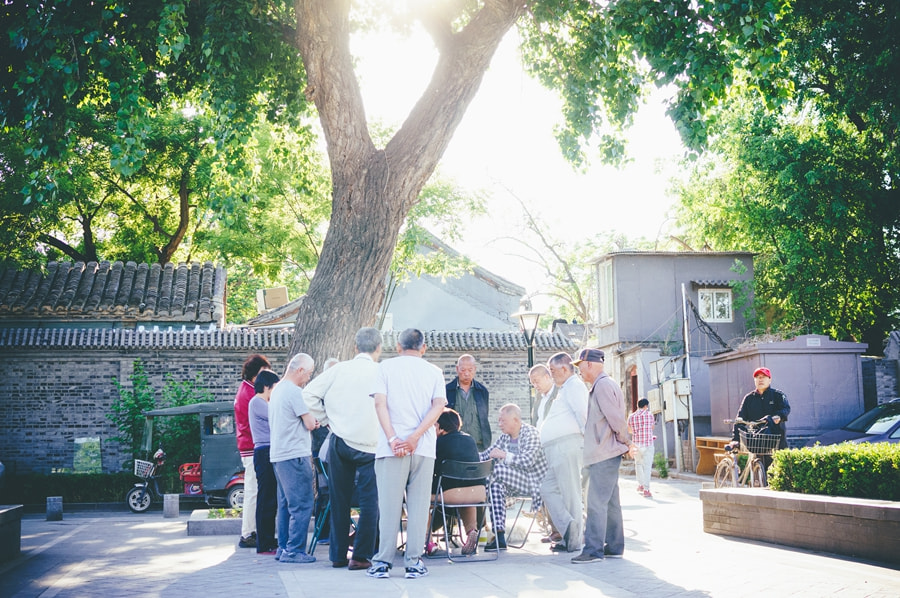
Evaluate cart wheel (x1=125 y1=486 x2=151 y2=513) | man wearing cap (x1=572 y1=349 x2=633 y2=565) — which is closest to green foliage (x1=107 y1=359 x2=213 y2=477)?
cart wheel (x1=125 y1=486 x2=151 y2=513)

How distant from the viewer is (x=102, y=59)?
372 inches

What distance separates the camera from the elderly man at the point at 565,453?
27.6 feet

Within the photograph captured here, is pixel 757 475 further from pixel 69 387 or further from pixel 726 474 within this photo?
pixel 69 387

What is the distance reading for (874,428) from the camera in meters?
15.4

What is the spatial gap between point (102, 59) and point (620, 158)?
7706 millimetres

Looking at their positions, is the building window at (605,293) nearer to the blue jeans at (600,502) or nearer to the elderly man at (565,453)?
the elderly man at (565,453)

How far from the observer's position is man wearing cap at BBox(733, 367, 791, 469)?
11.8 m

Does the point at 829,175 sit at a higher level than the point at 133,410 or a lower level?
higher

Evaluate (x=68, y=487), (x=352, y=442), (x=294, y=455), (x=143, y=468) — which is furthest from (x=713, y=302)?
(x=352, y=442)

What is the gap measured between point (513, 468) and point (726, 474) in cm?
581

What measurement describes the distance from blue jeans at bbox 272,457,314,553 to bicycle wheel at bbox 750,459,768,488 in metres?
6.62

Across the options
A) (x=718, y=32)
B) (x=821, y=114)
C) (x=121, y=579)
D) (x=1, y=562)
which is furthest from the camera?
(x=821, y=114)

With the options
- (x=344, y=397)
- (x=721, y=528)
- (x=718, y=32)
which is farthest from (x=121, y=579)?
(x=718, y=32)

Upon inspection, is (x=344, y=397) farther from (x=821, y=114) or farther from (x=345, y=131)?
(x=821, y=114)
